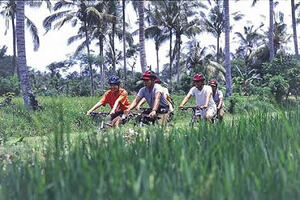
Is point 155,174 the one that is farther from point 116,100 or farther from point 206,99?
point 206,99

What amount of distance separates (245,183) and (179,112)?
37.8 ft

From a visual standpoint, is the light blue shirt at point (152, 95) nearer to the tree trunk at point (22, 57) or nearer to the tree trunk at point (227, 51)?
the tree trunk at point (22, 57)

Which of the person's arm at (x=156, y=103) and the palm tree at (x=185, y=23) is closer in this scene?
the person's arm at (x=156, y=103)

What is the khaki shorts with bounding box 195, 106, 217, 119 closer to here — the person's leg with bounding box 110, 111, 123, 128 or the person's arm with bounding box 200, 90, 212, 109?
the person's arm with bounding box 200, 90, 212, 109

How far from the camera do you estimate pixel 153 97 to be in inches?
226

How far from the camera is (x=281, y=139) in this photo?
2525 mm

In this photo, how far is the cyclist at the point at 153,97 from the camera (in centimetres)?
559

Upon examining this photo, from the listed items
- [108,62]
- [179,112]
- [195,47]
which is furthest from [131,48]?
[179,112]

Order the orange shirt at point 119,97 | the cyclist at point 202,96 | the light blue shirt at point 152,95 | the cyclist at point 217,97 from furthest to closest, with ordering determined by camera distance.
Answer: the cyclist at point 217,97 → the cyclist at point 202,96 → the orange shirt at point 119,97 → the light blue shirt at point 152,95

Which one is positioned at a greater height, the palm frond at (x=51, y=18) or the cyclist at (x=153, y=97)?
the palm frond at (x=51, y=18)

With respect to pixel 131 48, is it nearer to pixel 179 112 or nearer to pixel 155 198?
pixel 179 112

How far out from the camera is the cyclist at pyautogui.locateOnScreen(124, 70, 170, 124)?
18.3 feet

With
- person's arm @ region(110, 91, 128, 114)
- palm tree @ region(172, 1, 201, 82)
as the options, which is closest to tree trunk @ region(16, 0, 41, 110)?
person's arm @ region(110, 91, 128, 114)

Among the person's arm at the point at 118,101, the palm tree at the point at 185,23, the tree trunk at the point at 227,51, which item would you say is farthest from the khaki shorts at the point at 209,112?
the palm tree at the point at 185,23
